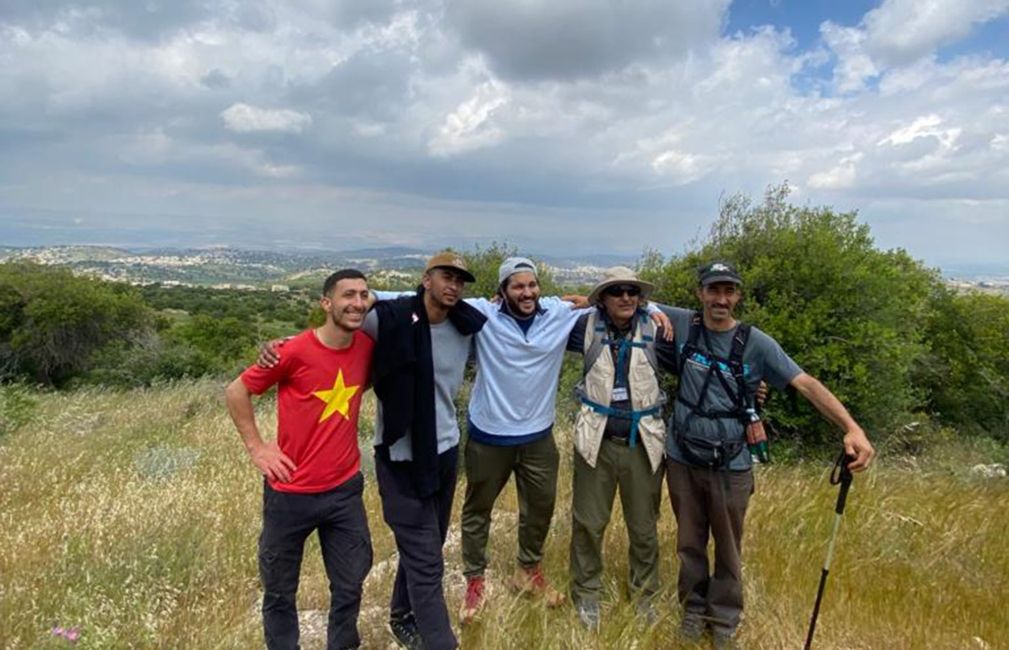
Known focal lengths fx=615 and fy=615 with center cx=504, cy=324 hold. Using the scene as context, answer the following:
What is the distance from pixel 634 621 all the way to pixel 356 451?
164 centimetres

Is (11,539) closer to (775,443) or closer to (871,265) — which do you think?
(775,443)

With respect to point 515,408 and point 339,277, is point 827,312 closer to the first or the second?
point 515,408

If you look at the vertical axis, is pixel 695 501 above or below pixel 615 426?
below

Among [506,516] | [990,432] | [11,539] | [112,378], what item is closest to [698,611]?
[506,516]

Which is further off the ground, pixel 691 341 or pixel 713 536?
pixel 691 341

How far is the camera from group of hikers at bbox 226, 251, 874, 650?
2.91m

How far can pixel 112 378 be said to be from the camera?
22656mm

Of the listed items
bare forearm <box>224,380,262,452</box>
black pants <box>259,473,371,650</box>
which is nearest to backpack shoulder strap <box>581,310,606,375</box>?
black pants <box>259,473,371,650</box>

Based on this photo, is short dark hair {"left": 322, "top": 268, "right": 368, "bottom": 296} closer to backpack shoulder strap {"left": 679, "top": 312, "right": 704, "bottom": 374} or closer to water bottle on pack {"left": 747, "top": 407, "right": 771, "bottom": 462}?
backpack shoulder strap {"left": 679, "top": 312, "right": 704, "bottom": 374}

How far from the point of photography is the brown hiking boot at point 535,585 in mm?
3679

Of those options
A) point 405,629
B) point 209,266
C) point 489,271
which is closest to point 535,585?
point 405,629

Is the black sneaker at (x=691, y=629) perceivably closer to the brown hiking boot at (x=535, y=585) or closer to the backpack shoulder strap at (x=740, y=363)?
the brown hiking boot at (x=535, y=585)

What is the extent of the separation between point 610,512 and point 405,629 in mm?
1319

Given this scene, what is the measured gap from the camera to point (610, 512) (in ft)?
11.9
